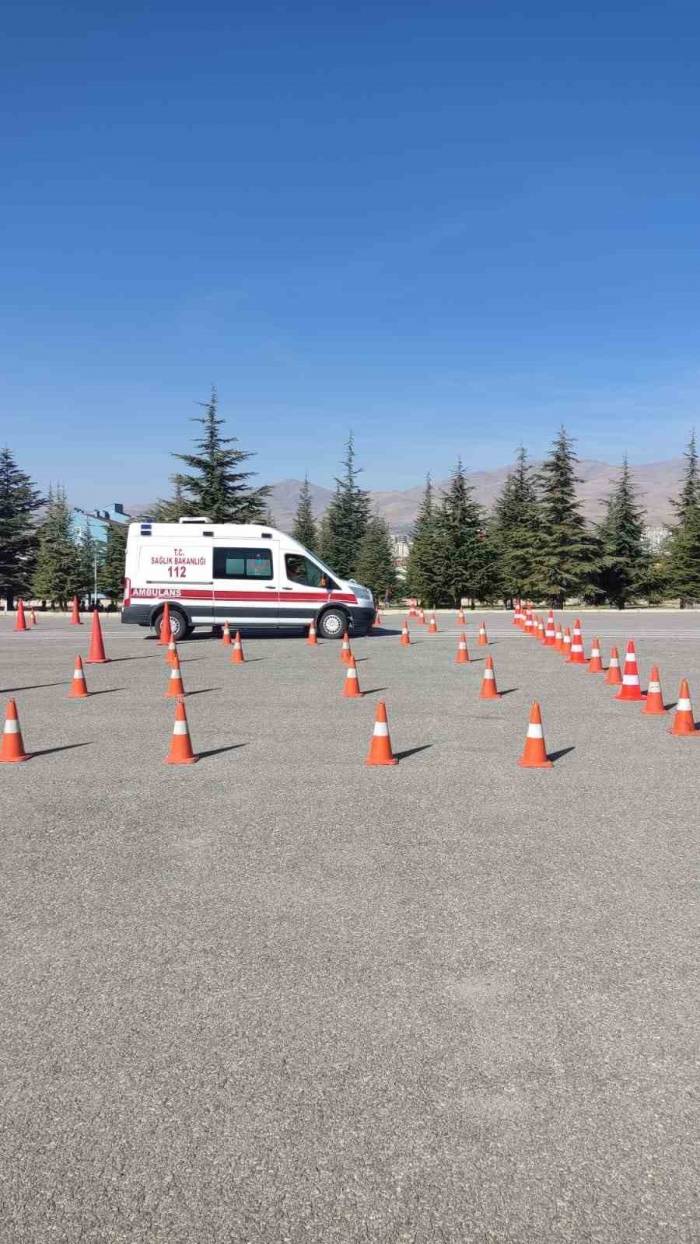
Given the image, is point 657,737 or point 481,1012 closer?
point 481,1012

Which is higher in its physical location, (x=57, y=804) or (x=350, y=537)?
(x=350, y=537)

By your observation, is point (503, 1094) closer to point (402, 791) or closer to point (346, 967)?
point (346, 967)

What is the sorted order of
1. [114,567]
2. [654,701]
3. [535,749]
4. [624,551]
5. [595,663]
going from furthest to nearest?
1. [114,567]
2. [624,551]
3. [595,663]
4. [654,701]
5. [535,749]

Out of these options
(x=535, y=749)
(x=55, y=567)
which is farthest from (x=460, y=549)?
(x=535, y=749)

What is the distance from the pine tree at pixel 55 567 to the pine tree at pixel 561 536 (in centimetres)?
3020

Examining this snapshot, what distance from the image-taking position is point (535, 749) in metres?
8.52

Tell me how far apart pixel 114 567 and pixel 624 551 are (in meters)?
36.2

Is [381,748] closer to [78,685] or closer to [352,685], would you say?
[352,685]

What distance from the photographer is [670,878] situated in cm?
542

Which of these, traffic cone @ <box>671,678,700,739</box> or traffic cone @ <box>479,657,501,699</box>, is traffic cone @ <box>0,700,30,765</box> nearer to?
traffic cone @ <box>479,657,501,699</box>

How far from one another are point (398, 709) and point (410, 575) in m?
49.4

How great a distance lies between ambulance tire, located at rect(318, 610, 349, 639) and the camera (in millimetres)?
22163

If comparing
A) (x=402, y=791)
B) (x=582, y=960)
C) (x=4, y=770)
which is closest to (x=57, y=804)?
(x=4, y=770)

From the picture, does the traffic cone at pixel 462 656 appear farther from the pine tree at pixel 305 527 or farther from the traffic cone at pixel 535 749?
the pine tree at pixel 305 527
